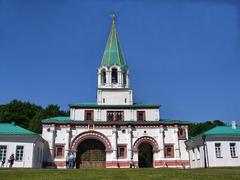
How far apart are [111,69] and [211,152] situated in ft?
62.5

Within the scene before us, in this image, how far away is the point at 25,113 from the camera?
65875mm

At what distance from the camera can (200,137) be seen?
40.9m

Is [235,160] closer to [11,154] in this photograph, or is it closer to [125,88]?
[125,88]

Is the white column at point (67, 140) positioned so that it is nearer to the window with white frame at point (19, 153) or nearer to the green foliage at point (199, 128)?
the window with white frame at point (19, 153)

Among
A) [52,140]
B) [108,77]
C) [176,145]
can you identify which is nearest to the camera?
[52,140]

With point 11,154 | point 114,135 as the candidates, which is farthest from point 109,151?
point 11,154

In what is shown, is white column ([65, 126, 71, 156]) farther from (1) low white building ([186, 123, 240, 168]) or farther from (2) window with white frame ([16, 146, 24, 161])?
(1) low white building ([186, 123, 240, 168])

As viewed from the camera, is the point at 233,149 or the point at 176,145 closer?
the point at 233,149

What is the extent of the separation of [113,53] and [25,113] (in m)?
26.4

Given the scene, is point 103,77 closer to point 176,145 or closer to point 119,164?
point 119,164

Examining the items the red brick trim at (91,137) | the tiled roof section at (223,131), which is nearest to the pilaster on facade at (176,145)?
the tiled roof section at (223,131)

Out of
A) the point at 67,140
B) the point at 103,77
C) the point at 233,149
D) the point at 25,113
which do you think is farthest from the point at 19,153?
the point at 25,113

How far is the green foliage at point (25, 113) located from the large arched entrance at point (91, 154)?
64.5 ft

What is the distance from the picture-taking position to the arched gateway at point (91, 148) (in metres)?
44.0
